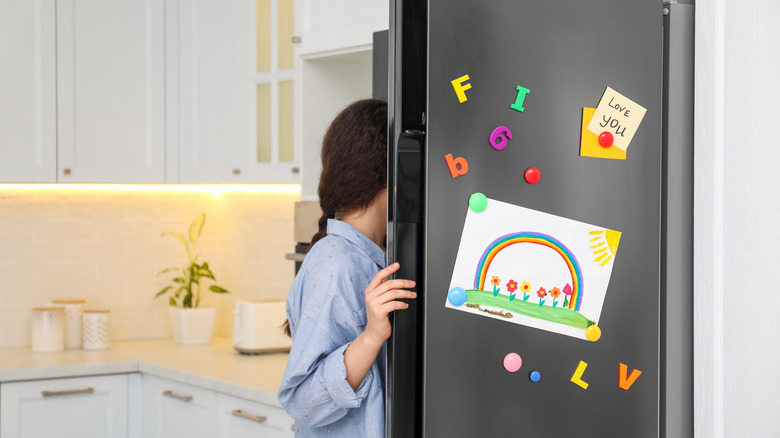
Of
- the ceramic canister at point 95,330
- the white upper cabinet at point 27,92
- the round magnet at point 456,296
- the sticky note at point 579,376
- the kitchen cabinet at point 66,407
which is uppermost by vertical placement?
the white upper cabinet at point 27,92

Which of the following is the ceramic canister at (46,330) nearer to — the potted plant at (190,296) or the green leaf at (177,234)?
the potted plant at (190,296)

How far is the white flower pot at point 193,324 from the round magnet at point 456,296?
2.11m

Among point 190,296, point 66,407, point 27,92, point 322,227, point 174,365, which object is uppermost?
point 27,92

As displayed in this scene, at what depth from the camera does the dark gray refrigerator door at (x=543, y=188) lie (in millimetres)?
1205

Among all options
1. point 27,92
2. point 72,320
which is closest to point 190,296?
point 72,320

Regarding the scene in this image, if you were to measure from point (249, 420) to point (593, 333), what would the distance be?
1340mm

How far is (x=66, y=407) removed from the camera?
2650mm

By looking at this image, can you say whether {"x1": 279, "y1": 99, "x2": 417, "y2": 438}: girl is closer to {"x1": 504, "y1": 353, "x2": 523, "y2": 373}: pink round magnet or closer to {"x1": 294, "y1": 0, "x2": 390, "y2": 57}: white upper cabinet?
{"x1": 504, "y1": 353, "x2": 523, "y2": 373}: pink round magnet

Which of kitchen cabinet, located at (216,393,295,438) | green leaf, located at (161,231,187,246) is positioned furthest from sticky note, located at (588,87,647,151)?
green leaf, located at (161,231,187,246)

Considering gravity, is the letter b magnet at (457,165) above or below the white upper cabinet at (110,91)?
below

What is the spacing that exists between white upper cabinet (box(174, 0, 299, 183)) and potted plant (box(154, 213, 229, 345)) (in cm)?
41

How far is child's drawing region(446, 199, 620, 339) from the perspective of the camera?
1220 mm

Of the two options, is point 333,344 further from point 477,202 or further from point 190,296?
point 190,296

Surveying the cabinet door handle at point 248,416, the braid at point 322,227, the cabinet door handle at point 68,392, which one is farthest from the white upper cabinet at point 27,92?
the braid at point 322,227
